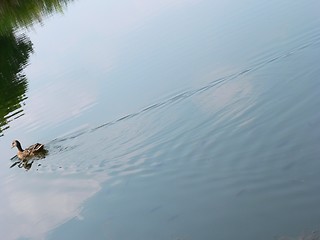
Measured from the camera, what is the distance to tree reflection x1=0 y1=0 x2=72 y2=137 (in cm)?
2501

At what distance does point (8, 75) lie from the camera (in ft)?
106

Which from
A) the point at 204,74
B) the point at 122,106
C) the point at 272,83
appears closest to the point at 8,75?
the point at 122,106

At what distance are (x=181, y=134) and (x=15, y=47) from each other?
28812mm

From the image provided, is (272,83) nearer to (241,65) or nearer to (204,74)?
(241,65)

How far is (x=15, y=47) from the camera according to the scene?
126 feet

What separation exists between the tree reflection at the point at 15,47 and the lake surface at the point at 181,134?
0.39 meters

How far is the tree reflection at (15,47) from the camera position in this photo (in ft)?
82.0

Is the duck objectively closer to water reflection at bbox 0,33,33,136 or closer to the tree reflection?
the tree reflection

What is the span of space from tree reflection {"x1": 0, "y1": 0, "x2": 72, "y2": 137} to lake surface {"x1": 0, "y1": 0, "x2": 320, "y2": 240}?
0.39 m

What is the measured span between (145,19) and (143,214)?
64.2 feet

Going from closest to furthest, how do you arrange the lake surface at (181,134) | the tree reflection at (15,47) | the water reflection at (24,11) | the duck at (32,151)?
the lake surface at (181,134) → the duck at (32,151) → the tree reflection at (15,47) → the water reflection at (24,11)

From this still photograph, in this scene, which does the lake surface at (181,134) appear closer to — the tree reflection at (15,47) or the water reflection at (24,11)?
the tree reflection at (15,47)

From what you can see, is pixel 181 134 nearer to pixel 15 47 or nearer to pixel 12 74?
pixel 12 74

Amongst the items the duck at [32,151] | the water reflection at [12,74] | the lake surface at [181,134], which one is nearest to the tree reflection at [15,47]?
the water reflection at [12,74]
